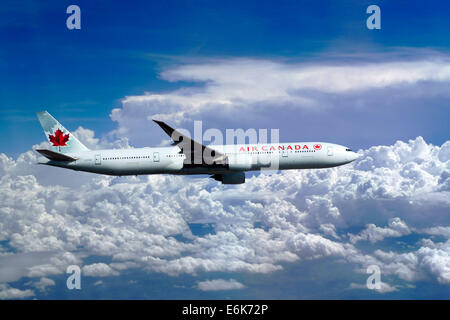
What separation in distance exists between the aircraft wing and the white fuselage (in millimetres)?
807

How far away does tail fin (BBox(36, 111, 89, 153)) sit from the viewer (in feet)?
245

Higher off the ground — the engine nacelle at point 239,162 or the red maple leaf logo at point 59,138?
the red maple leaf logo at point 59,138

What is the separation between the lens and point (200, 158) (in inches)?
2697

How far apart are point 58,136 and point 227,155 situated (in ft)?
88.2

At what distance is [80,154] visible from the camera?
72.4m

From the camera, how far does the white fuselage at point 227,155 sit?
224ft

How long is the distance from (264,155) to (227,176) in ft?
27.4

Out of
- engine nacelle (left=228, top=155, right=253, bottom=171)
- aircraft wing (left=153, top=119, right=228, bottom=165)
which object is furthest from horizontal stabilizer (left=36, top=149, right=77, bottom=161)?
engine nacelle (left=228, top=155, right=253, bottom=171)

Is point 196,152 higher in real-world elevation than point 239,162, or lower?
higher

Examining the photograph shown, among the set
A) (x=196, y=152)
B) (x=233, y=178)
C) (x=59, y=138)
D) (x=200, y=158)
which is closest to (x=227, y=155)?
(x=200, y=158)

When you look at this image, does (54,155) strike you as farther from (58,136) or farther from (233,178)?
(233,178)

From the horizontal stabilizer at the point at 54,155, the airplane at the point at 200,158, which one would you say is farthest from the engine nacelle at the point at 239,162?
the horizontal stabilizer at the point at 54,155

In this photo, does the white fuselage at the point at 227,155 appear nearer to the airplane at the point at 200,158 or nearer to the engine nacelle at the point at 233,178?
the airplane at the point at 200,158
